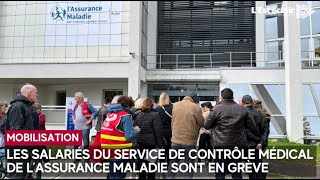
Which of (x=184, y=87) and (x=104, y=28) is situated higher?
(x=104, y=28)

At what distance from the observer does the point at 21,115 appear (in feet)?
17.7

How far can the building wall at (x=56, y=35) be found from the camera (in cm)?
1891

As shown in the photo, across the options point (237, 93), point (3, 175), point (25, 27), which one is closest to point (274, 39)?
point (237, 93)

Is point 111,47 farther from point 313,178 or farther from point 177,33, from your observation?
point 313,178

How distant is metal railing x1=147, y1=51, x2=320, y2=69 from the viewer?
2016 centimetres

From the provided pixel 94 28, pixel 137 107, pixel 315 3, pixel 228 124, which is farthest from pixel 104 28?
pixel 228 124

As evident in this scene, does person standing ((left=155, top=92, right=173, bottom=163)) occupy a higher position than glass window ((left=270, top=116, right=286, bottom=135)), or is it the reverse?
person standing ((left=155, top=92, right=173, bottom=163))

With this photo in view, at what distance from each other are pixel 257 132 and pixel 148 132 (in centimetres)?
188

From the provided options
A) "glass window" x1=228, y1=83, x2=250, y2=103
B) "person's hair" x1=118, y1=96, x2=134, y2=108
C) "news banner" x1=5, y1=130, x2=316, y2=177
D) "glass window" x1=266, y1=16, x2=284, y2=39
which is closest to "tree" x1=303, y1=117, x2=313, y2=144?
"glass window" x1=228, y1=83, x2=250, y2=103

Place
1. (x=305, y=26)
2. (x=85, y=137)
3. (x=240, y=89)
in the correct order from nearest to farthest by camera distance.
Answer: (x=85, y=137) < (x=240, y=89) < (x=305, y=26)

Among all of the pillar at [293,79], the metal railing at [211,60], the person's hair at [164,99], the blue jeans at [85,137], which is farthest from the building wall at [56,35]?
the person's hair at [164,99]

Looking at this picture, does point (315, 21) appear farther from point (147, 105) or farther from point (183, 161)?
point (183, 161)

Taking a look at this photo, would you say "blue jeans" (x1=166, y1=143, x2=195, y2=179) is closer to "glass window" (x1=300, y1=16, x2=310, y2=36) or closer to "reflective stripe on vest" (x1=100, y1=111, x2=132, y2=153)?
"reflective stripe on vest" (x1=100, y1=111, x2=132, y2=153)

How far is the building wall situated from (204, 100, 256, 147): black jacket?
1347 centimetres
